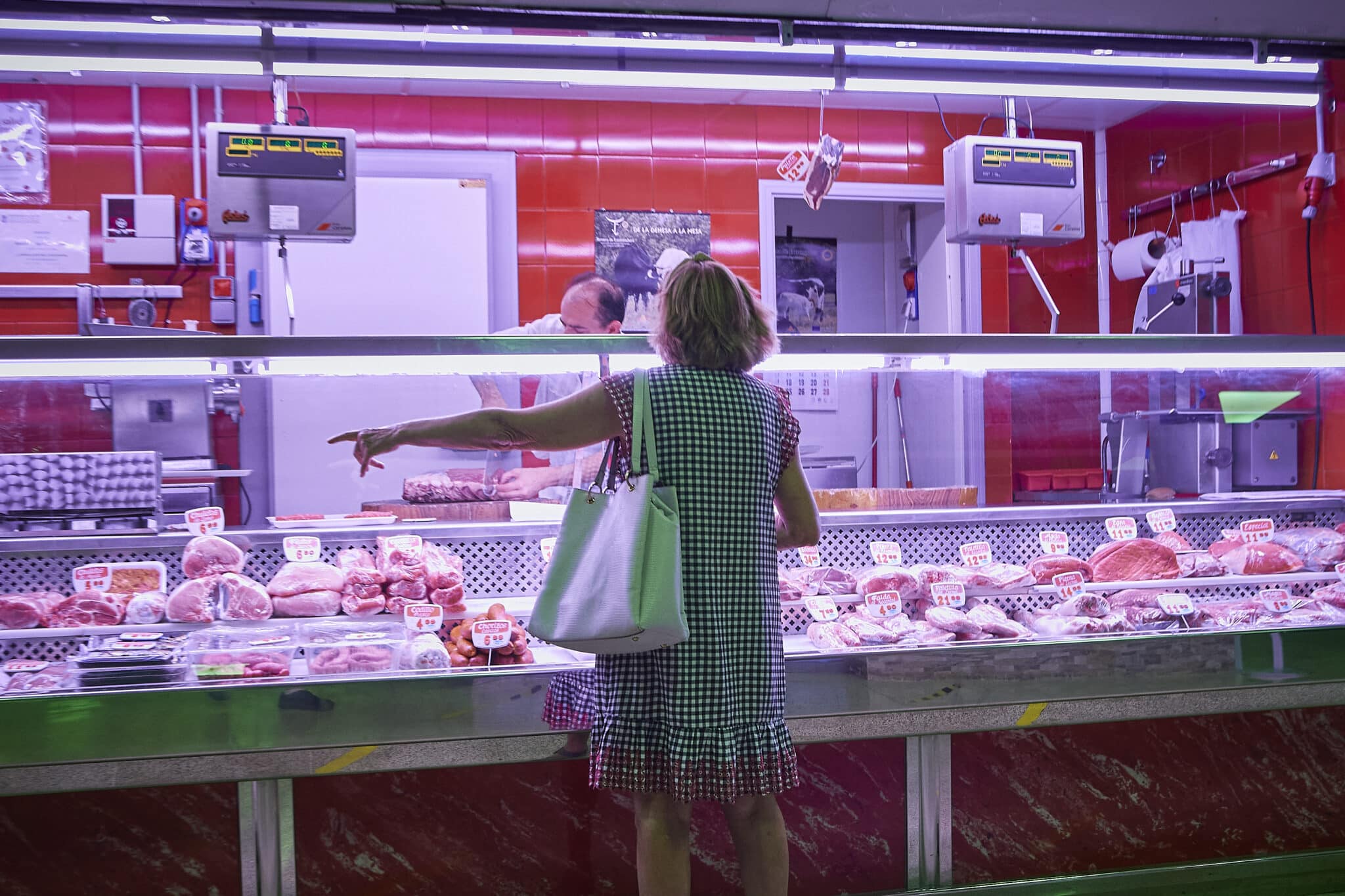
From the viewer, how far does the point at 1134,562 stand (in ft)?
9.89

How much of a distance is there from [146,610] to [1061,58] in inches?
131

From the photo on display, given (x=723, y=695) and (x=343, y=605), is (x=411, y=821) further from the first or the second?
(x=723, y=695)

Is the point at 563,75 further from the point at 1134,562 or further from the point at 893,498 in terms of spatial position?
the point at 1134,562

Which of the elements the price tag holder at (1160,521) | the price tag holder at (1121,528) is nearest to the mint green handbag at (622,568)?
the price tag holder at (1121,528)

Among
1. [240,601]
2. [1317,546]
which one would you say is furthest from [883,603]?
[240,601]

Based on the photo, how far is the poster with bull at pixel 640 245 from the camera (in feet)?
21.2

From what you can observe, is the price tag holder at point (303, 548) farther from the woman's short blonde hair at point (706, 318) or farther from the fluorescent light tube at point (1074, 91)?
the fluorescent light tube at point (1074, 91)

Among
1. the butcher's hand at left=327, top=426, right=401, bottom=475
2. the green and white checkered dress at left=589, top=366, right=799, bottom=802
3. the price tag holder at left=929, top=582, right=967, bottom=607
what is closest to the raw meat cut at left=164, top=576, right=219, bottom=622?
the butcher's hand at left=327, top=426, right=401, bottom=475

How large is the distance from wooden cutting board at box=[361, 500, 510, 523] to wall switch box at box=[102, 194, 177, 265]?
3965 mm

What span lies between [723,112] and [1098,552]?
445 cm

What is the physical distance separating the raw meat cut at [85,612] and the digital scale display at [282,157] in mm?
1892

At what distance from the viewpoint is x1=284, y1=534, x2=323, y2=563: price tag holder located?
262cm

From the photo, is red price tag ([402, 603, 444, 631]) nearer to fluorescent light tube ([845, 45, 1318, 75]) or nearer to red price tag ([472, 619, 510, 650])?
red price tag ([472, 619, 510, 650])

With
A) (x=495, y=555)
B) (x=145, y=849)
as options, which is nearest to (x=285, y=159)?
(x=495, y=555)
